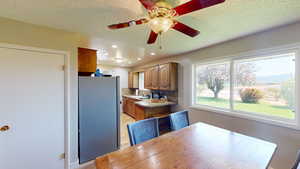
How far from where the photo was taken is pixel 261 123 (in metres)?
2.22

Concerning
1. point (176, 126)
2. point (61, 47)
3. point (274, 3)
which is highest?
point (274, 3)

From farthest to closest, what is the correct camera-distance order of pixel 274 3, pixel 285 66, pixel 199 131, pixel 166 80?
pixel 166 80
pixel 285 66
pixel 199 131
pixel 274 3

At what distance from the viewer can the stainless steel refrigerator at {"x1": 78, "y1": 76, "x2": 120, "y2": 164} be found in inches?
93.2

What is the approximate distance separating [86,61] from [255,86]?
3.26m

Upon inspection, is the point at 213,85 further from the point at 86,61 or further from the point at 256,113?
the point at 86,61

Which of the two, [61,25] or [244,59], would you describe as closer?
[61,25]

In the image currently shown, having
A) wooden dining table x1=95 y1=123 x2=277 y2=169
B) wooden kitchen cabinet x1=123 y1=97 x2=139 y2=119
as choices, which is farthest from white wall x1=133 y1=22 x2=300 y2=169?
wooden kitchen cabinet x1=123 y1=97 x2=139 y2=119

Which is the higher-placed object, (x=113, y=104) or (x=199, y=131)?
(x=113, y=104)

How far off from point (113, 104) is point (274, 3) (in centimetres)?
281

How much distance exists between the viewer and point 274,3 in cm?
142

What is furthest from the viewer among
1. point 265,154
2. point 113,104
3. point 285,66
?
point 113,104

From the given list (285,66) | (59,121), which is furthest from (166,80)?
(59,121)

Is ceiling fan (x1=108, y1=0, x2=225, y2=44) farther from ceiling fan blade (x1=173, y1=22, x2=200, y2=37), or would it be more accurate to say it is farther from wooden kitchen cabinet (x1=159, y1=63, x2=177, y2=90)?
wooden kitchen cabinet (x1=159, y1=63, x2=177, y2=90)

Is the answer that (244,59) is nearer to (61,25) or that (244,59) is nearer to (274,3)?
(274,3)
